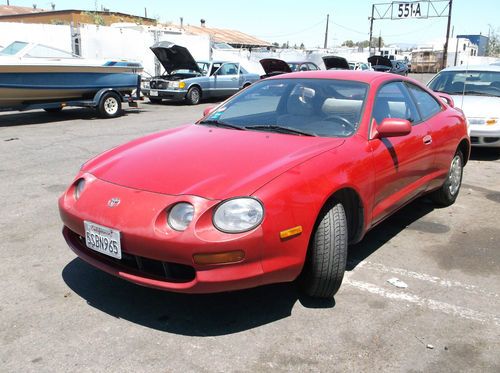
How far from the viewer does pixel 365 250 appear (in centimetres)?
418

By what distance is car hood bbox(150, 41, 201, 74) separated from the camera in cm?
1520

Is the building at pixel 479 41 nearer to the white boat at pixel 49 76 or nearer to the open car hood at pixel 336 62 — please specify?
the open car hood at pixel 336 62

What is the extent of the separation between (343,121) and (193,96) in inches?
528

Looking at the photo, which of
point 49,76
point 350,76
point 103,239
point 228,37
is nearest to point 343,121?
point 350,76

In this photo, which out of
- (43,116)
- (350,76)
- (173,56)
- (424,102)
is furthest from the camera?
(173,56)

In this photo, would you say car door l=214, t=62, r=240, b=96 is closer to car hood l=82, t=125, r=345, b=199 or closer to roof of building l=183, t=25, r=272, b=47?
car hood l=82, t=125, r=345, b=199

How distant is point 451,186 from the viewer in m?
5.38

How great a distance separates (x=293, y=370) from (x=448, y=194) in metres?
3.51

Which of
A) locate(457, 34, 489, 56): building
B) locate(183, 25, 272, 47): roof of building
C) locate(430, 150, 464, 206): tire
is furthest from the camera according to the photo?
locate(457, 34, 489, 56): building

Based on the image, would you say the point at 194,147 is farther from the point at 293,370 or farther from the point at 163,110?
the point at 163,110

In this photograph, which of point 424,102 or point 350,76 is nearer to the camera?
point 350,76

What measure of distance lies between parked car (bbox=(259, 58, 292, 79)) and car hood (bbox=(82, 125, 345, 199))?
13.5 meters

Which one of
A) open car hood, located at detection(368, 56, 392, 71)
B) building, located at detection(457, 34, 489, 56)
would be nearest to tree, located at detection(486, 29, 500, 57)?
building, located at detection(457, 34, 489, 56)

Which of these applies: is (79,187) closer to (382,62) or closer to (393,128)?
(393,128)
